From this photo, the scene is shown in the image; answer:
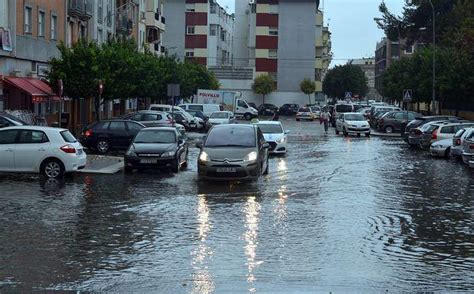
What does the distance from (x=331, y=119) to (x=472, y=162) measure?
41.2 metres

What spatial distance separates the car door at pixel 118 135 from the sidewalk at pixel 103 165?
186 cm

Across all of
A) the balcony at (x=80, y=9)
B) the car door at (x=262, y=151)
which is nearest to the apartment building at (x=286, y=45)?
the balcony at (x=80, y=9)

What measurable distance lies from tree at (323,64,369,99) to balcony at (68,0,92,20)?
86.8 metres

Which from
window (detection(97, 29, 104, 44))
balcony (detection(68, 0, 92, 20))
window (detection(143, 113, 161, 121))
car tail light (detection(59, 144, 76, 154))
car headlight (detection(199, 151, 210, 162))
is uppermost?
balcony (detection(68, 0, 92, 20))

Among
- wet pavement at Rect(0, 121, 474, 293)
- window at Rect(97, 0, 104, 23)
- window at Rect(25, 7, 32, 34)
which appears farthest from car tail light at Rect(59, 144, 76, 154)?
window at Rect(97, 0, 104, 23)

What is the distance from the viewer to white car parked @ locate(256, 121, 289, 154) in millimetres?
32000

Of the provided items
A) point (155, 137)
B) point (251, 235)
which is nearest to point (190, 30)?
point (155, 137)

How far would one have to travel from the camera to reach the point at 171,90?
3966 centimetres

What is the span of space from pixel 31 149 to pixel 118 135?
1015cm

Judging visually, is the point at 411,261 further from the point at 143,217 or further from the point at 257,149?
the point at 257,149

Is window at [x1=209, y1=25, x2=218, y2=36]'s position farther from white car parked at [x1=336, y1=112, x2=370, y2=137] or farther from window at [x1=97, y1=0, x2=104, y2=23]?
white car parked at [x1=336, y1=112, x2=370, y2=137]

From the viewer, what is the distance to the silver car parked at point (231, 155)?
20.9 metres

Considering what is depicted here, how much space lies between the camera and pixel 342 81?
13338 centimetres

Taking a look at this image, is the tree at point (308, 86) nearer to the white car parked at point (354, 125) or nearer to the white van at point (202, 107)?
the white van at point (202, 107)
